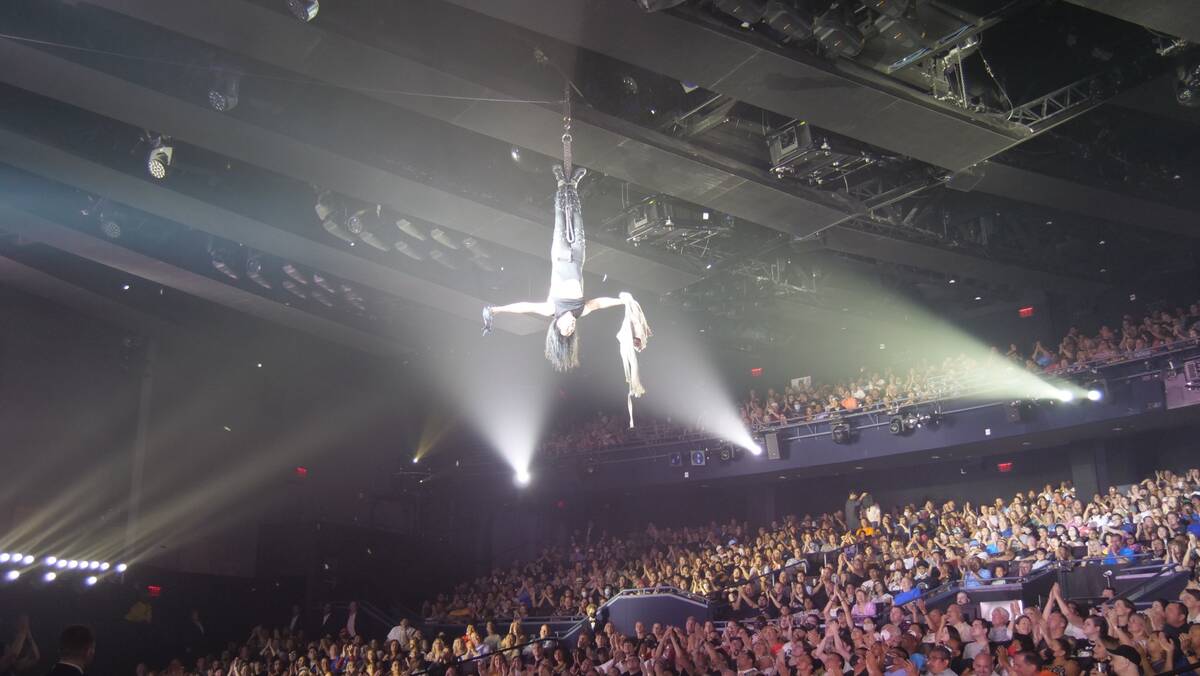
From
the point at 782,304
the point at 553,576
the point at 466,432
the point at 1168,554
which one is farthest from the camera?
the point at 466,432

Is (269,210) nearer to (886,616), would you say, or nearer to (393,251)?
(393,251)

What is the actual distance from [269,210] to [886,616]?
956 cm

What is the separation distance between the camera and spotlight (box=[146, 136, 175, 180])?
10.9 m

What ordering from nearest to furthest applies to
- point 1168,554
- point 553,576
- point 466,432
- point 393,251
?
point 1168,554 < point 393,251 < point 553,576 < point 466,432

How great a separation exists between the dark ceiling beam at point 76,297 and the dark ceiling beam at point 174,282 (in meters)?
0.05

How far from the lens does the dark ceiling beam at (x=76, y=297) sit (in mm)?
14328

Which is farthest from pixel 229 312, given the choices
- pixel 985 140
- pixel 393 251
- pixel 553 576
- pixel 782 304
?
pixel 985 140

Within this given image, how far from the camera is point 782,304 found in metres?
15.6

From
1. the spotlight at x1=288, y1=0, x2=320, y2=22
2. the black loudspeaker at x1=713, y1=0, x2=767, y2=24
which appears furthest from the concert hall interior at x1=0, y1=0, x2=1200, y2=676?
the spotlight at x1=288, y1=0, x2=320, y2=22

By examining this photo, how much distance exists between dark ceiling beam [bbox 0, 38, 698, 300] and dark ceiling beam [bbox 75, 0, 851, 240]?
3.93 feet

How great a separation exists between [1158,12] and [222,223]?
436 inches

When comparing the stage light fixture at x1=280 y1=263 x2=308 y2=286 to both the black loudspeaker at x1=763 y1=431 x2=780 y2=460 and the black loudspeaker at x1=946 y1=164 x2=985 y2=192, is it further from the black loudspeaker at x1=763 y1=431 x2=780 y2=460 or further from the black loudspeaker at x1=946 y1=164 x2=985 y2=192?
the black loudspeaker at x1=946 y1=164 x2=985 y2=192

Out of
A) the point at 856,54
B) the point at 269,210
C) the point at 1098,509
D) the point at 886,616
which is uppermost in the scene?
the point at 269,210

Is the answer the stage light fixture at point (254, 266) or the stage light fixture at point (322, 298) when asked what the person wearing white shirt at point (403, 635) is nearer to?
the stage light fixture at point (322, 298)
